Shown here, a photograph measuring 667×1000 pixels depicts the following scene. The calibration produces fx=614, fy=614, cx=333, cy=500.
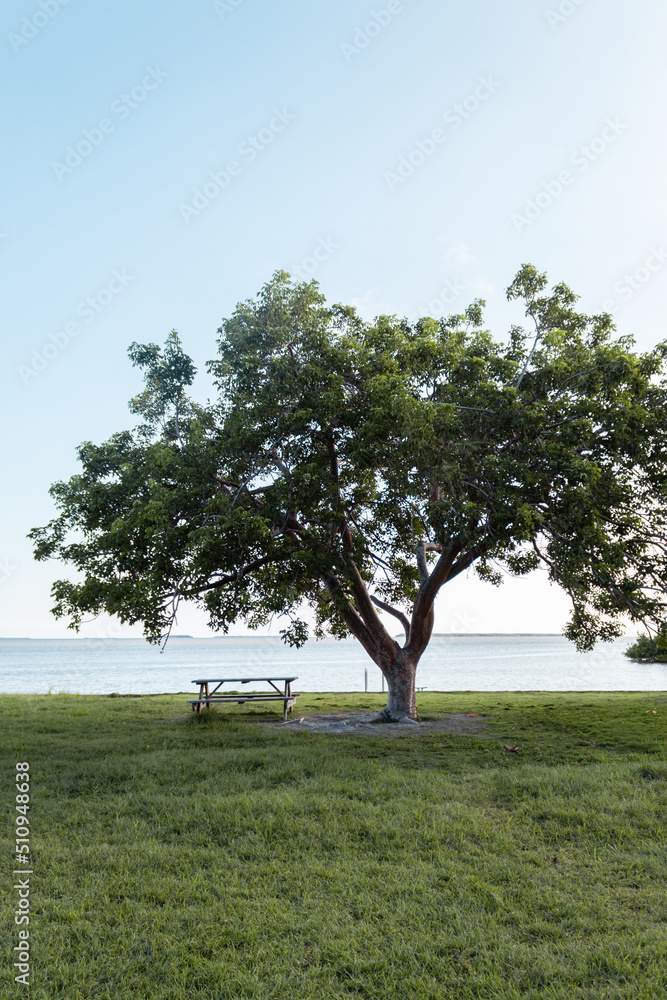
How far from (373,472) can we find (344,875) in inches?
373

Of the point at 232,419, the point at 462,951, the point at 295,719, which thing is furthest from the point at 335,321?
the point at 462,951

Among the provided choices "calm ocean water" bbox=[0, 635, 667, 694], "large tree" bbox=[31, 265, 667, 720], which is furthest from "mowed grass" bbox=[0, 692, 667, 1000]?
"calm ocean water" bbox=[0, 635, 667, 694]

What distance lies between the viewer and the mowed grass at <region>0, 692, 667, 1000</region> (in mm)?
3738

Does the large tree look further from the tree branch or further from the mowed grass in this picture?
the mowed grass

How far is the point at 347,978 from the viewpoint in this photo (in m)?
3.72

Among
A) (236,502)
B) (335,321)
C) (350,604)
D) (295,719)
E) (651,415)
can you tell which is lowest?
(295,719)

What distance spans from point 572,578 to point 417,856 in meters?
6.35

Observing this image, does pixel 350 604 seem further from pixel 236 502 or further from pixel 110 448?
pixel 110 448

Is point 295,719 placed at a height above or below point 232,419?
below

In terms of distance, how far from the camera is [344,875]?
4.97m
